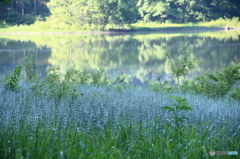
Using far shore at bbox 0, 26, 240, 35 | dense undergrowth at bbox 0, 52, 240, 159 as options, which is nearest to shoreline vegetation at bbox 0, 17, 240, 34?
far shore at bbox 0, 26, 240, 35

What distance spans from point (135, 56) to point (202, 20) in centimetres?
3864

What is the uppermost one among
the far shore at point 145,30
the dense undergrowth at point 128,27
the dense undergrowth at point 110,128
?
the dense undergrowth at point 110,128

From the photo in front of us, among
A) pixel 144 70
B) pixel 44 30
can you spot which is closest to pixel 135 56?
pixel 144 70

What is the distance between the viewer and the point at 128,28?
4478 cm

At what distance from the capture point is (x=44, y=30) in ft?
Result: 140

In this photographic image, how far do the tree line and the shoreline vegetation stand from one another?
133cm

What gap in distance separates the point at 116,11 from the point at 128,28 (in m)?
4.07

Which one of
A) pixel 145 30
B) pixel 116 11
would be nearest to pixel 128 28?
pixel 145 30

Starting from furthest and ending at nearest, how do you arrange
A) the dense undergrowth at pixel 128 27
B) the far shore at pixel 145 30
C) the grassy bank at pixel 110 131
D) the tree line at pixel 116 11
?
the tree line at pixel 116 11 → the dense undergrowth at pixel 128 27 → the far shore at pixel 145 30 → the grassy bank at pixel 110 131

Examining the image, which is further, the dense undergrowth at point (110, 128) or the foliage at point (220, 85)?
the foliage at point (220, 85)

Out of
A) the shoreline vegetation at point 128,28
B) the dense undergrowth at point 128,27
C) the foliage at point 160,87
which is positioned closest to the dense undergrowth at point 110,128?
the foliage at point 160,87

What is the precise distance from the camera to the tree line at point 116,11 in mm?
46250

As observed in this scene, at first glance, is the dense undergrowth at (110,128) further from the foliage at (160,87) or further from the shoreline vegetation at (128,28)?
the shoreline vegetation at (128,28)

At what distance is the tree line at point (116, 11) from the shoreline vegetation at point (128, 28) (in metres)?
1.33
